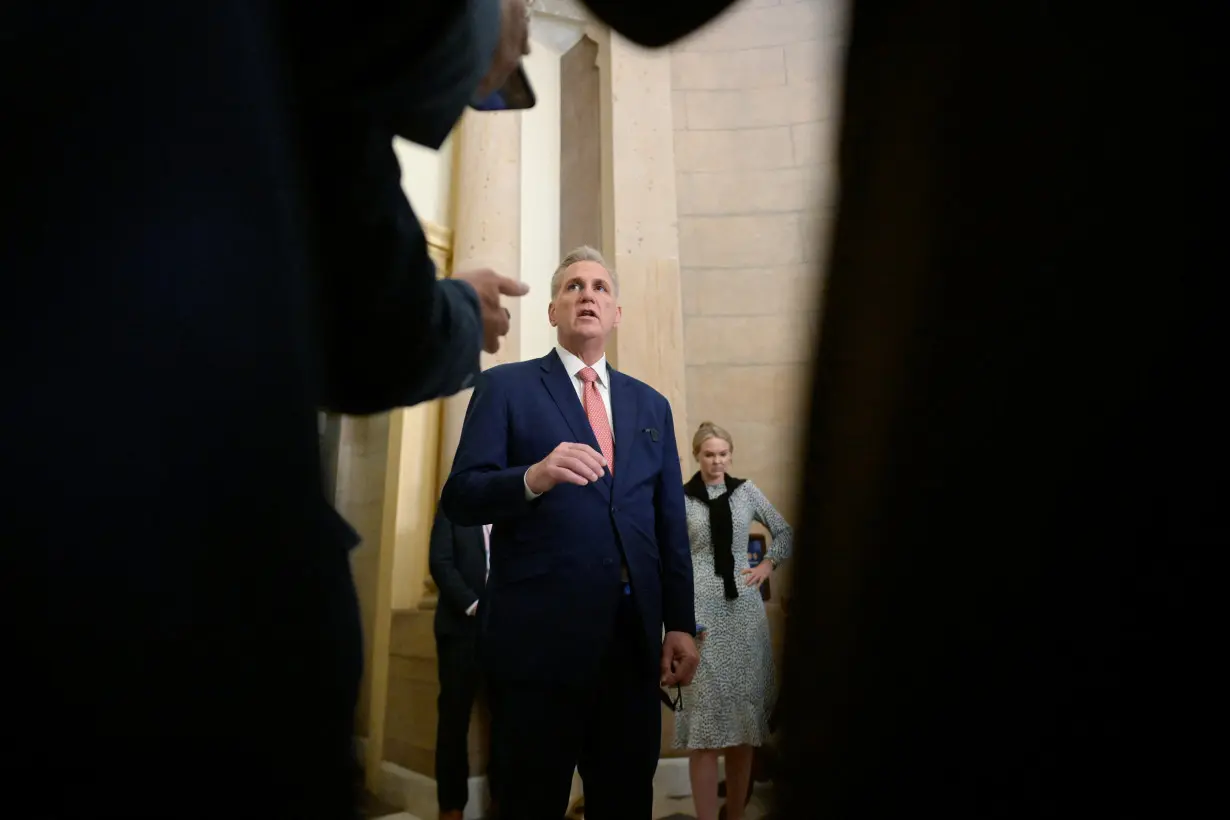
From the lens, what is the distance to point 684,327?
5.08 meters

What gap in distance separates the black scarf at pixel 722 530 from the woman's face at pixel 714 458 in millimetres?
80

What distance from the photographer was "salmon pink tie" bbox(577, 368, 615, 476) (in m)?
1.88

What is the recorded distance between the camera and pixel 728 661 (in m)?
2.95

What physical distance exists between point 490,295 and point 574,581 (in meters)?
0.97

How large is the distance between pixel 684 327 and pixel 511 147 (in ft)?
5.15

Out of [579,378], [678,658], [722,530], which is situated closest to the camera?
[678,658]

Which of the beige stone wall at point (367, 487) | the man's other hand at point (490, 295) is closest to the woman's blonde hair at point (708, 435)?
the beige stone wall at point (367, 487)

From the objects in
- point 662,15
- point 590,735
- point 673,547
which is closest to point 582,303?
point 673,547

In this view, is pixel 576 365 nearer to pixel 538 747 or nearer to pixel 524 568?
pixel 524 568

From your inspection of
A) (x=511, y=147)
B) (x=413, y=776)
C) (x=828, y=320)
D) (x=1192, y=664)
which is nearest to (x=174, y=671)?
(x=828, y=320)

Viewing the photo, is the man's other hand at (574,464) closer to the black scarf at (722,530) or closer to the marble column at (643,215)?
the black scarf at (722,530)

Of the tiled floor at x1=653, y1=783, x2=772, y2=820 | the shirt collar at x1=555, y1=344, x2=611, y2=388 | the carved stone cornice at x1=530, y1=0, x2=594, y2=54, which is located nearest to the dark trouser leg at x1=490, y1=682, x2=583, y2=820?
the shirt collar at x1=555, y1=344, x2=611, y2=388

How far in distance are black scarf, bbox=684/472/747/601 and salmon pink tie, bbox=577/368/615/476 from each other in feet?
4.14

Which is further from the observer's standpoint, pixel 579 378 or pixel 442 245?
pixel 442 245
